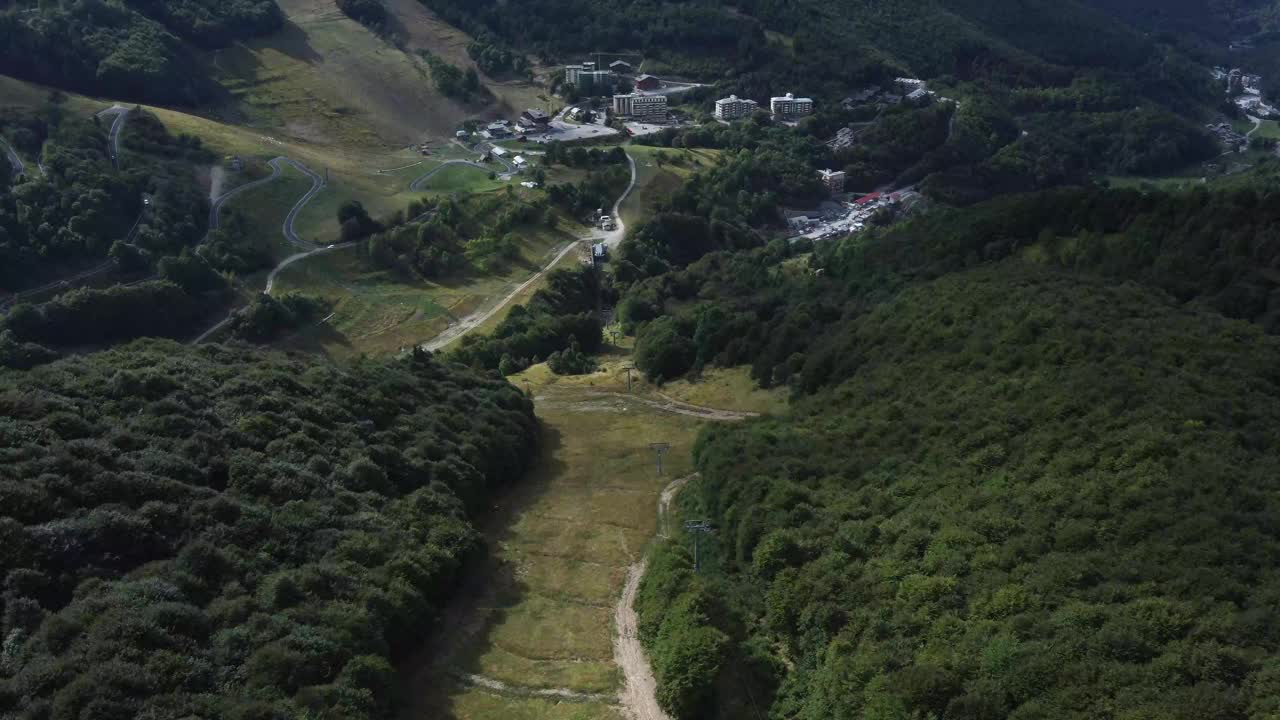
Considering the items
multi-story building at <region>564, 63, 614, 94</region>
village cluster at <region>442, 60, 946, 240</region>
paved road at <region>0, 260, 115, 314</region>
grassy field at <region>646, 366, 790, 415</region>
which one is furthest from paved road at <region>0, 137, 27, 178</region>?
multi-story building at <region>564, 63, 614, 94</region>

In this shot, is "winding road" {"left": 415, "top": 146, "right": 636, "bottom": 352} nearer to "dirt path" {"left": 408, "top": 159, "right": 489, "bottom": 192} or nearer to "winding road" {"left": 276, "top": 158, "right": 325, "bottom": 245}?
"winding road" {"left": 276, "top": 158, "right": 325, "bottom": 245}

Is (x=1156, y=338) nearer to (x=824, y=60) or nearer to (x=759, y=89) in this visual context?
(x=759, y=89)

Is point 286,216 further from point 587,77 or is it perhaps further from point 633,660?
point 633,660

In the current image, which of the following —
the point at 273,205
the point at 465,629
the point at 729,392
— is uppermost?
the point at 465,629

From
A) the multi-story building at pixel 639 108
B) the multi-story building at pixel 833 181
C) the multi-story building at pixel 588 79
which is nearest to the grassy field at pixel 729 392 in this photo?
the multi-story building at pixel 833 181

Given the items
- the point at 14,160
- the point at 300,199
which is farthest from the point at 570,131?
the point at 14,160
